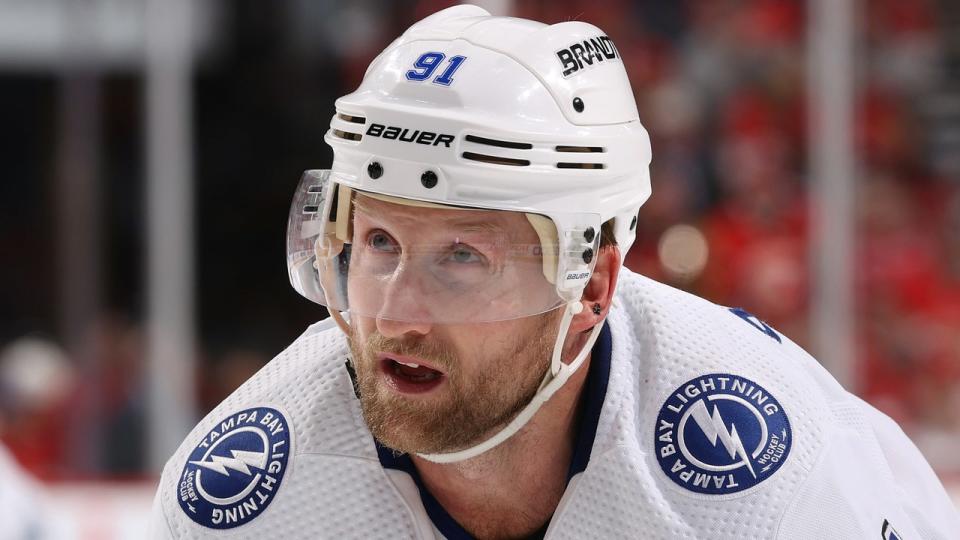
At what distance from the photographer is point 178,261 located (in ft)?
16.8

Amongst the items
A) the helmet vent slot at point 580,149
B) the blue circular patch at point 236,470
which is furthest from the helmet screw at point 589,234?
the blue circular patch at point 236,470

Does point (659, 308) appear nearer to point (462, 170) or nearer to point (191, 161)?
point (462, 170)

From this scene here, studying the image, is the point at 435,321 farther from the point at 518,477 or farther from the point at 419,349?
the point at 518,477

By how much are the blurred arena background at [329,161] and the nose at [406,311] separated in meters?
3.25

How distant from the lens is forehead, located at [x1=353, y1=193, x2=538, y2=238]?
1778mm

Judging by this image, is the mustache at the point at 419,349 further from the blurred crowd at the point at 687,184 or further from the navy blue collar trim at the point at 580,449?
the blurred crowd at the point at 687,184

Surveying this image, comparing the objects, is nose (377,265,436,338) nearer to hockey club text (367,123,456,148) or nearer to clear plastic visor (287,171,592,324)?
clear plastic visor (287,171,592,324)

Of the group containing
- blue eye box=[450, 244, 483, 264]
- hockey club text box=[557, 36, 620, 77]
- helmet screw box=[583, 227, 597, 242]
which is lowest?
blue eye box=[450, 244, 483, 264]

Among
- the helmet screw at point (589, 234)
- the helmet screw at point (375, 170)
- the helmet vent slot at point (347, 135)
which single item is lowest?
the helmet screw at point (589, 234)

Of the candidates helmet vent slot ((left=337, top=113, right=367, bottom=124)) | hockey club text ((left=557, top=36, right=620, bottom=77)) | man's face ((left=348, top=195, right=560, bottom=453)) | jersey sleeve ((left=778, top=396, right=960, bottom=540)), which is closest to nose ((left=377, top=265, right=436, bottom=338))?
man's face ((left=348, top=195, right=560, bottom=453))

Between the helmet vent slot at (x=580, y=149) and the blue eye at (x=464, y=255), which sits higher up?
the helmet vent slot at (x=580, y=149)

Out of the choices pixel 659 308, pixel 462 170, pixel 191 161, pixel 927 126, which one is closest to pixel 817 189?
pixel 927 126

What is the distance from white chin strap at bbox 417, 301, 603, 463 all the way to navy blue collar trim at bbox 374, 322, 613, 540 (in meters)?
0.05

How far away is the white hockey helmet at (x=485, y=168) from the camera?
175 cm
